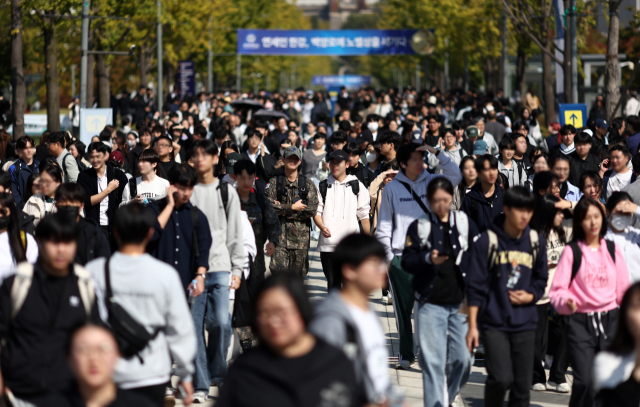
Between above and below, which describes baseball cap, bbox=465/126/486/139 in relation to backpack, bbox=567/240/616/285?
above

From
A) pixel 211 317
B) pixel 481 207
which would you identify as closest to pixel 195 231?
pixel 211 317

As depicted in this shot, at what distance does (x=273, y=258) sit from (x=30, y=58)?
27.1 meters

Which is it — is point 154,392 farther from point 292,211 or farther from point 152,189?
point 292,211

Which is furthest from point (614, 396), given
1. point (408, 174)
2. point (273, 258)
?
point (273, 258)

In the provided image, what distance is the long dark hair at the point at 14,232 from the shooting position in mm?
5508

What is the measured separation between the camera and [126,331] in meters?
4.48

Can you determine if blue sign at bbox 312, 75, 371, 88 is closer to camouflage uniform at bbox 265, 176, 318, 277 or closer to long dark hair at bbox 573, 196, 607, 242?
camouflage uniform at bbox 265, 176, 318, 277

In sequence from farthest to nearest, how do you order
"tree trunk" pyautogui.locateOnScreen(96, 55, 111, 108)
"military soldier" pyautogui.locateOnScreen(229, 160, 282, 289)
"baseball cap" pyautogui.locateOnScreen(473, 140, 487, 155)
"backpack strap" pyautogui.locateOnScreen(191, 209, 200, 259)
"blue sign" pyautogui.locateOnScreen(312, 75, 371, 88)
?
"blue sign" pyautogui.locateOnScreen(312, 75, 371, 88) → "tree trunk" pyautogui.locateOnScreen(96, 55, 111, 108) → "baseball cap" pyautogui.locateOnScreen(473, 140, 487, 155) → "military soldier" pyautogui.locateOnScreen(229, 160, 282, 289) → "backpack strap" pyautogui.locateOnScreen(191, 209, 200, 259)

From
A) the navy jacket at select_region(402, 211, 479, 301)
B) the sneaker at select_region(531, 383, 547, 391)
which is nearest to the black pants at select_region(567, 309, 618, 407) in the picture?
the navy jacket at select_region(402, 211, 479, 301)

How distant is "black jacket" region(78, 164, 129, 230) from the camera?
8758 mm

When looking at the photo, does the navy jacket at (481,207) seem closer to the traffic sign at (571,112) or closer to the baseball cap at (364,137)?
the baseball cap at (364,137)

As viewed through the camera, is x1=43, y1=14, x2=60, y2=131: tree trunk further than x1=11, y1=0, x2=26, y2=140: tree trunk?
Yes

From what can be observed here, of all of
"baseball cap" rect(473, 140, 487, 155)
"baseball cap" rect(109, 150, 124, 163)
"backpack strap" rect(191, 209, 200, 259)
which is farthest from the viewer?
"baseball cap" rect(473, 140, 487, 155)

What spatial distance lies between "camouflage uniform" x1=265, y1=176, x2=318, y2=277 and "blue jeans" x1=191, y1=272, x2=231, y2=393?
6.32 ft
